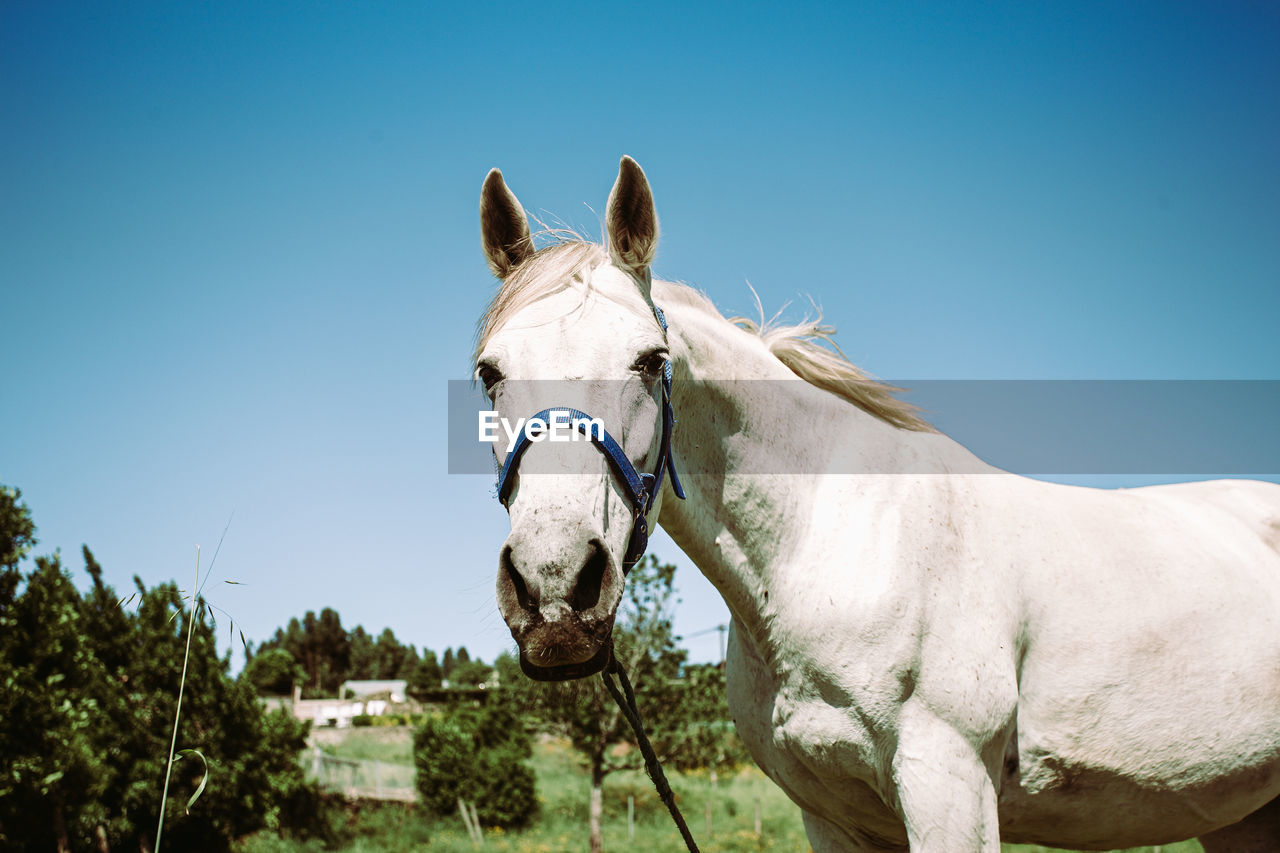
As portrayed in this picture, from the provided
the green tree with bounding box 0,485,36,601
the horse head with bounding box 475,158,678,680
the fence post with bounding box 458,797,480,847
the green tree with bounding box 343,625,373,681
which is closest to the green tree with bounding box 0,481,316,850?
the green tree with bounding box 0,485,36,601

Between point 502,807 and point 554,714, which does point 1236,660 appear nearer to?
point 554,714

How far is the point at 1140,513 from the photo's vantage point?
3326 mm

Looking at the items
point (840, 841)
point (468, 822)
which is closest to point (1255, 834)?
point (840, 841)

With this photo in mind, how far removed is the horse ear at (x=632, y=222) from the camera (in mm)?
2746

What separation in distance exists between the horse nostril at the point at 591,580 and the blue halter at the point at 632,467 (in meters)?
0.22

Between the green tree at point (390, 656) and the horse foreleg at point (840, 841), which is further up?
the horse foreleg at point (840, 841)

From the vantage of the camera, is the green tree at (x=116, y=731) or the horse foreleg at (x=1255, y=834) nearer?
the horse foreleg at (x=1255, y=834)

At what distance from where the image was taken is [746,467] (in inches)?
116

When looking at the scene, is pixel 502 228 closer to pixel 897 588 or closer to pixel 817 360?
pixel 817 360

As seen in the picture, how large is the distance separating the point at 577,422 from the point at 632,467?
21 centimetres

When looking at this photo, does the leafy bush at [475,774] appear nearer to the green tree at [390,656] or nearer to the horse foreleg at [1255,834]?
the horse foreleg at [1255,834]

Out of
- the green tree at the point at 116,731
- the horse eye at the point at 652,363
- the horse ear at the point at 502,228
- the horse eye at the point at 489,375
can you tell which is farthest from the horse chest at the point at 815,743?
the green tree at the point at 116,731

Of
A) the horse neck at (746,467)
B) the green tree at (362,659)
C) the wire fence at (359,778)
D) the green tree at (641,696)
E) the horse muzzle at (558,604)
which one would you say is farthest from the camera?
the green tree at (362,659)

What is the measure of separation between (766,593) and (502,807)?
28498mm
